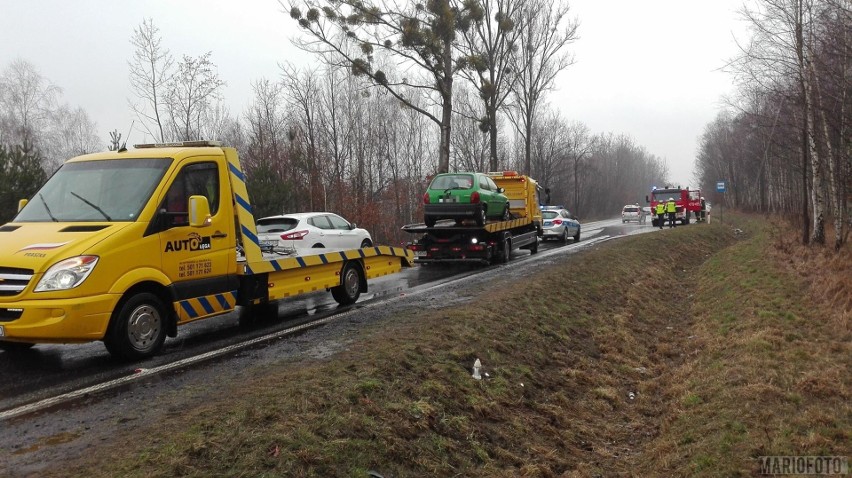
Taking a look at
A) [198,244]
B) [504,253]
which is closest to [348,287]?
[198,244]

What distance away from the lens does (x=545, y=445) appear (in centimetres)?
595

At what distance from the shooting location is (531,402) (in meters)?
6.79

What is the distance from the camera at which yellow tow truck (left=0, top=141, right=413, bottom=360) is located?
19.2 ft

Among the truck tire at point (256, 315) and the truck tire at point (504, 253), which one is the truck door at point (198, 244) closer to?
the truck tire at point (256, 315)

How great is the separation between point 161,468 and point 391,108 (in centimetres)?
4446

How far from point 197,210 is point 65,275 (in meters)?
1.55

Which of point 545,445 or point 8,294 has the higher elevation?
point 8,294

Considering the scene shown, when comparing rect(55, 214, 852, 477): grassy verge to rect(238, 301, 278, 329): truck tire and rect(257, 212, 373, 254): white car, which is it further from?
rect(257, 212, 373, 254): white car

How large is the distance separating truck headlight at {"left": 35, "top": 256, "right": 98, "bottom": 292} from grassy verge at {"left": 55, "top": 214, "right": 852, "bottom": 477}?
193 cm

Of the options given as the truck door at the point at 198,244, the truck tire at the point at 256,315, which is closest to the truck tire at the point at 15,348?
the truck door at the point at 198,244

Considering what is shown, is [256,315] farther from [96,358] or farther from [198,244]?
[96,358]

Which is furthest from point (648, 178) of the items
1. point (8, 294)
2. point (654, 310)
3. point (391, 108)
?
point (8, 294)

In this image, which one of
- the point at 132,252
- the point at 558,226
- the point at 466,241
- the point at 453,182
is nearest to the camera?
the point at 132,252

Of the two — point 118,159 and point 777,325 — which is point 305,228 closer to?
point 118,159
